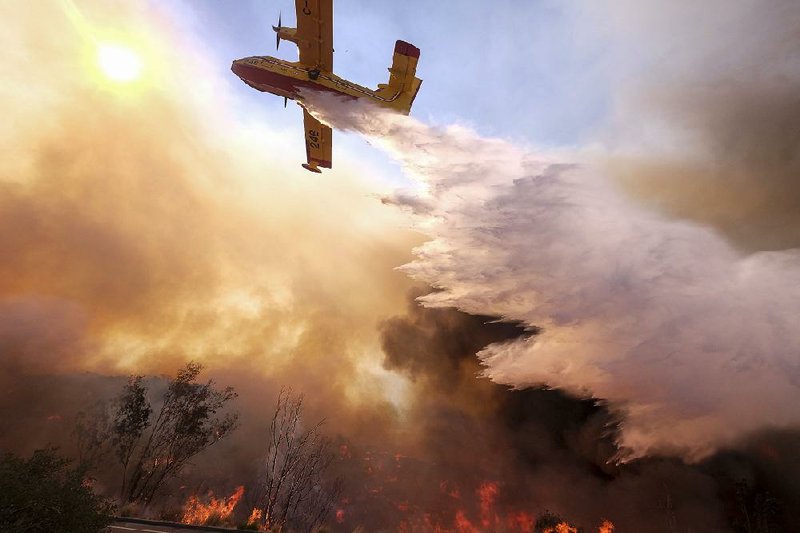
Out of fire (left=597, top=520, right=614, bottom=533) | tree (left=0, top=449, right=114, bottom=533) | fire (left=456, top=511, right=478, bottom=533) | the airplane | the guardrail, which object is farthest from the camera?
fire (left=456, top=511, right=478, bottom=533)

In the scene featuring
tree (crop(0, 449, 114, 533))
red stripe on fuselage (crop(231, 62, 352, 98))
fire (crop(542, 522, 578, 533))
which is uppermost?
red stripe on fuselage (crop(231, 62, 352, 98))

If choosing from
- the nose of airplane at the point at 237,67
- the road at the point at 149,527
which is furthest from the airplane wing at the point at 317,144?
the road at the point at 149,527

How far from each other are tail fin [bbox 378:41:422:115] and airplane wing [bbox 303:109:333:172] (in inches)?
229

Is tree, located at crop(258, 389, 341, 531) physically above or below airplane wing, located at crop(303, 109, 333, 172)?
below

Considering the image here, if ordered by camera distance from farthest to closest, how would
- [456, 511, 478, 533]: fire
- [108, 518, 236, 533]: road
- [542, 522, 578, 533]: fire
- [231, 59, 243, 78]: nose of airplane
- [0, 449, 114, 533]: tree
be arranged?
[456, 511, 478, 533]: fire, [542, 522, 578, 533]: fire, [231, 59, 243, 78]: nose of airplane, [108, 518, 236, 533]: road, [0, 449, 114, 533]: tree

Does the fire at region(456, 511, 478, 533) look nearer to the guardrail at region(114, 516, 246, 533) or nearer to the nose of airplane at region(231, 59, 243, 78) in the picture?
the guardrail at region(114, 516, 246, 533)

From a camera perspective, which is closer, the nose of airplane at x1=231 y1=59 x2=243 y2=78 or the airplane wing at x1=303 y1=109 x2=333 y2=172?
the nose of airplane at x1=231 y1=59 x2=243 y2=78

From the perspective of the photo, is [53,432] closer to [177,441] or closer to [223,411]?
[223,411]

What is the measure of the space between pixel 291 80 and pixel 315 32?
3.14 meters

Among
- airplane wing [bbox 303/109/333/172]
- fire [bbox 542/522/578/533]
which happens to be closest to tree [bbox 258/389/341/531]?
fire [bbox 542/522/578/533]

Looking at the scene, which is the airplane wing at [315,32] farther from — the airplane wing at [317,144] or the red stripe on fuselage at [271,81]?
the airplane wing at [317,144]

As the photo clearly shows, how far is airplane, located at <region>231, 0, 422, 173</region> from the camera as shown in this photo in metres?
20.1

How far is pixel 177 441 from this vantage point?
106 feet

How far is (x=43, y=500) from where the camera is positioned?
9.59 meters
